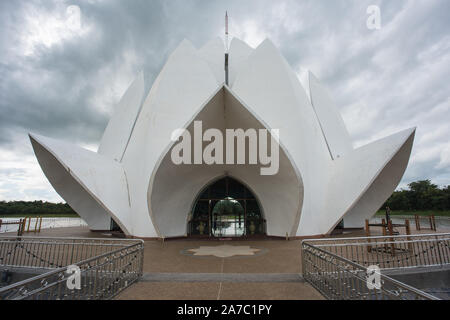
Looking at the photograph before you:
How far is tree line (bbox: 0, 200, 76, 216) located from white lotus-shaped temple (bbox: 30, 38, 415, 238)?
37288mm

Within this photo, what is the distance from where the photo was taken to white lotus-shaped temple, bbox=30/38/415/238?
428 inches

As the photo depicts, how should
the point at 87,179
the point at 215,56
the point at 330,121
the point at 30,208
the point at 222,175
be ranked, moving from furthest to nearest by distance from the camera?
1. the point at 30,208
2. the point at 215,56
3. the point at 330,121
4. the point at 222,175
5. the point at 87,179

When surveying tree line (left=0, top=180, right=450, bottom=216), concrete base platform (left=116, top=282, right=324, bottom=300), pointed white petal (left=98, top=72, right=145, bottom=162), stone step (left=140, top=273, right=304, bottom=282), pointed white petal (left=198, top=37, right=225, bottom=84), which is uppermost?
pointed white petal (left=198, top=37, right=225, bottom=84)

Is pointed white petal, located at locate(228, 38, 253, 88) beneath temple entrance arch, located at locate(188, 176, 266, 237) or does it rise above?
above

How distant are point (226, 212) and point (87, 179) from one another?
7.30m

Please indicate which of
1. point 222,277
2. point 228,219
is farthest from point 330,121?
point 222,277

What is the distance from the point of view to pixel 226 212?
13688 millimetres

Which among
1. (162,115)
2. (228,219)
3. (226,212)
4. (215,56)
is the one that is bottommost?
(228,219)

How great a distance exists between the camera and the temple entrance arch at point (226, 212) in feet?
43.5

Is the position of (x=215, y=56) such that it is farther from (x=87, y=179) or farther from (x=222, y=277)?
(x=222, y=277)

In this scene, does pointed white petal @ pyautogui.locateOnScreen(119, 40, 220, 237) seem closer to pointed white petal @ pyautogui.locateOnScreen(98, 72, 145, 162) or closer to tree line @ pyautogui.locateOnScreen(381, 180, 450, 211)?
pointed white petal @ pyautogui.locateOnScreen(98, 72, 145, 162)

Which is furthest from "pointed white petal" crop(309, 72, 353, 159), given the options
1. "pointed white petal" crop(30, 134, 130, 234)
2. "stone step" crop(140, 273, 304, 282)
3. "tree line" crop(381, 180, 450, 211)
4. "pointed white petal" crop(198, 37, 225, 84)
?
"tree line" crop(381, 180, 450, 211)

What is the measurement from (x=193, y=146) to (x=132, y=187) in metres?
4.84

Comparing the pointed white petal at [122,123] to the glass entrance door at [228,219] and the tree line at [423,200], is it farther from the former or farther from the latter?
the tree line at [423,200]
